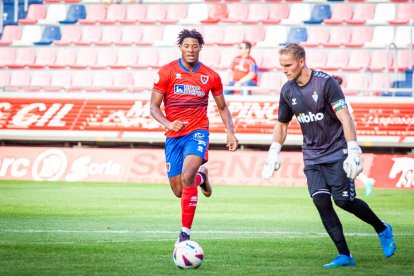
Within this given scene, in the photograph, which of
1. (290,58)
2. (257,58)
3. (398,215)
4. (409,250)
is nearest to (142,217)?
(398,215)

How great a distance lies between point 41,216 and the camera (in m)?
15.3

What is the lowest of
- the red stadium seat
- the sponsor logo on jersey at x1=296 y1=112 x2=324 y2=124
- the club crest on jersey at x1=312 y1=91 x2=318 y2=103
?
the red stadium seat

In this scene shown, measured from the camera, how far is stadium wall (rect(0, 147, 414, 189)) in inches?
953

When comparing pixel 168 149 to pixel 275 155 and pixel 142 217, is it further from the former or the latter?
pixel 142 217

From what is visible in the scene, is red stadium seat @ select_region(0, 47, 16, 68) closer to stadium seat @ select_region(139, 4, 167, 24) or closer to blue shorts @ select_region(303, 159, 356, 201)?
stadium seat @ select_region(139, 4, 167, 24)

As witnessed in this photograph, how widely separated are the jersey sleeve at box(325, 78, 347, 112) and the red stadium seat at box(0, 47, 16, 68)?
23.7 meters

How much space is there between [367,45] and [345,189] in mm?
20107

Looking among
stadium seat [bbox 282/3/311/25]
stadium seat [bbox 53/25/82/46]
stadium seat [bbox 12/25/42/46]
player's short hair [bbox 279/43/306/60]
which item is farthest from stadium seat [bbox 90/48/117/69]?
player's short hair [bbox 279/43/306/60]

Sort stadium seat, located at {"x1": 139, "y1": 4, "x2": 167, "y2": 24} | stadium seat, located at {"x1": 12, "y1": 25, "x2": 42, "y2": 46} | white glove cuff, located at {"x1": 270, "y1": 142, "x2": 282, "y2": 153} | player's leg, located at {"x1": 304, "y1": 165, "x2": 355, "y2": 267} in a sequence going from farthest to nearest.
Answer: stadium seat, located at {"x1": 12, "y1": 25, "x2": 42, "y2": 46} < stadium seat, located at {"x1": 139, "y1": 4, "x2": 167, "y2": 24} < white glove cuff, located at {"x1": 270, "y1": 142, "x2": 282, "y2": 153} < player's leg, located at {"x1": 304, "y1": 165, "x2": 355, "y2": 267}

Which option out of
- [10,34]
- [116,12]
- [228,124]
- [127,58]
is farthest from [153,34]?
[228,124]

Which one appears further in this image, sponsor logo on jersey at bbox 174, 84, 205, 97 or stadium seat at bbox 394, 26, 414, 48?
stadium seat at bbox 394, 26, 414, 48

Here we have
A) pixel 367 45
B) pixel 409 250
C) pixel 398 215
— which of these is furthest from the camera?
pixel 367 45

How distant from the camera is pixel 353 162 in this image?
9227mm

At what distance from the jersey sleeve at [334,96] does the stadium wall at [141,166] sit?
14945mm
